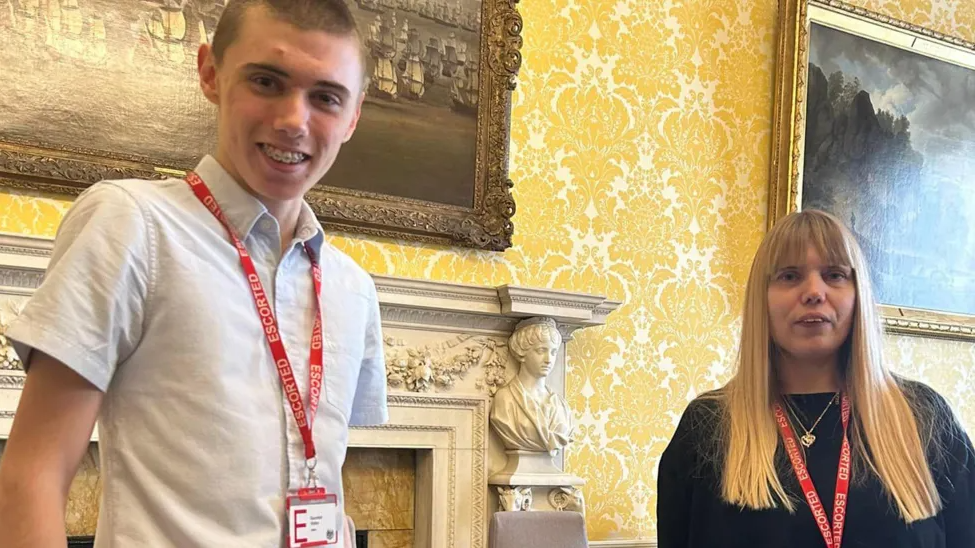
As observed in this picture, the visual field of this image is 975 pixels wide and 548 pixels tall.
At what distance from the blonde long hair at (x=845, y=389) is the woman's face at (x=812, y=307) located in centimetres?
2

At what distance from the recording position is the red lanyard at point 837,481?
1.85m

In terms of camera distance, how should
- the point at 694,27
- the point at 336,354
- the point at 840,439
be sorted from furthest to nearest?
1. the point at 694,27
2. the point at 840,439
3. the point at 336,354

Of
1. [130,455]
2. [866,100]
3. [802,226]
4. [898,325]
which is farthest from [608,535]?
[130,455]

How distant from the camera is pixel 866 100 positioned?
177 inches

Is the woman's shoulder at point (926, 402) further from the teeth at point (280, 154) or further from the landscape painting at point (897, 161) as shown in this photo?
the landscape painting at point (897, 161)

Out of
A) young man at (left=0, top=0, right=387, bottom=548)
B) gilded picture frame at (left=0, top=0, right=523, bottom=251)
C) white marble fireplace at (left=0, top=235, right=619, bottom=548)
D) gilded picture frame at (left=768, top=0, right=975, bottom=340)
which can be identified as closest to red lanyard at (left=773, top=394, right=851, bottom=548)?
young man at (left=0, top=0, right=387, bottom=548)

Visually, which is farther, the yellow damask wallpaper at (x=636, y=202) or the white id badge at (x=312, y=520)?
the yellow damask wallpaper at (x=636, y=202)

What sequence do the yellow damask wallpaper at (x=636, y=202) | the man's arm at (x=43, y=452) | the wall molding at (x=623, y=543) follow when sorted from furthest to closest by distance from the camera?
the yellow damask wallpaper at (x=636, y=202) < the wall molding at (x=623, y=543) < the man's arm at (x=43, y=452)

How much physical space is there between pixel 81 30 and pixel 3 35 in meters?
0.23

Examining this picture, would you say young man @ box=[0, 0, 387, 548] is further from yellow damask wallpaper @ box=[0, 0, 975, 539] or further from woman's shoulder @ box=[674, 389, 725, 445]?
yellow damask wallpaper @ box=[0, 0, 975, 539]

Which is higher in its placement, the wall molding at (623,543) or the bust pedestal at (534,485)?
the bust pedestal at (534,485)

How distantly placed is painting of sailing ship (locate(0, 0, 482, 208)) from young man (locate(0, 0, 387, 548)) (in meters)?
2.04

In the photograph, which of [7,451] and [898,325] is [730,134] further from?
[7,451]

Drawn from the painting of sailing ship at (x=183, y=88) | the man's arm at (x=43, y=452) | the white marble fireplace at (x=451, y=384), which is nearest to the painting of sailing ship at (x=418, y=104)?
the painting of sailing ship at (x=183, y=88)
